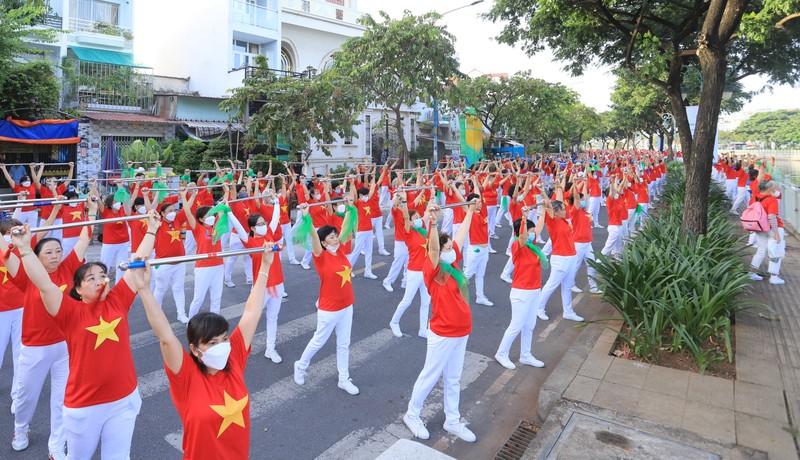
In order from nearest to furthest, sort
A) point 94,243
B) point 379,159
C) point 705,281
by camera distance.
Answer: point 705,281 → point 94,243 → point 379,159

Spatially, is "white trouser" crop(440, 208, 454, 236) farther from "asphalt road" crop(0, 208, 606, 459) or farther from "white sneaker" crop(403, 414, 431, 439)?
"white sneaker" crop(403, 414, 431, 439)

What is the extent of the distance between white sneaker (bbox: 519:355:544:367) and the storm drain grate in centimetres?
138

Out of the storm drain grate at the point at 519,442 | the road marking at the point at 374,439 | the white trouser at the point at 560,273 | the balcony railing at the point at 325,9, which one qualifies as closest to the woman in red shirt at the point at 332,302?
the road marking at the point at 374,439

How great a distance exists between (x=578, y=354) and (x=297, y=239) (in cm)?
367

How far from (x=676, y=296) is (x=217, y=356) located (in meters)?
6.02

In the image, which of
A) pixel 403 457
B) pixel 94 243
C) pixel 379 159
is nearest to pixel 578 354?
pixel 403 457

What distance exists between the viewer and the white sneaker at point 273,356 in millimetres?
6532

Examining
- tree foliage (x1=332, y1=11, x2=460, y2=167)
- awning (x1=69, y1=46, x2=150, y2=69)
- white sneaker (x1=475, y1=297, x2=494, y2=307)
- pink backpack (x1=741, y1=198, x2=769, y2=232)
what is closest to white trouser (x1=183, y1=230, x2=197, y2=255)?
white sneaker (x1=475, y1=297, x2=494, y2=307)

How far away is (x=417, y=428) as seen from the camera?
Answer: 4957 millimetres

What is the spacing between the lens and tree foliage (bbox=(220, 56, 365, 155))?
59.2ft

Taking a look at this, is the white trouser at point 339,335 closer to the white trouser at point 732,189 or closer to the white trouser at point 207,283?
the white trouser at point 207,283

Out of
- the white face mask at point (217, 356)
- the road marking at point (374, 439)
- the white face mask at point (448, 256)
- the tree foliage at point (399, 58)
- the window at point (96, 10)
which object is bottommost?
the road marking at point (374, 439)

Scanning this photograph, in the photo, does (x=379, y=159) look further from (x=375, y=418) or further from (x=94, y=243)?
(x=375, y=418)

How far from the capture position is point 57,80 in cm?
1830
